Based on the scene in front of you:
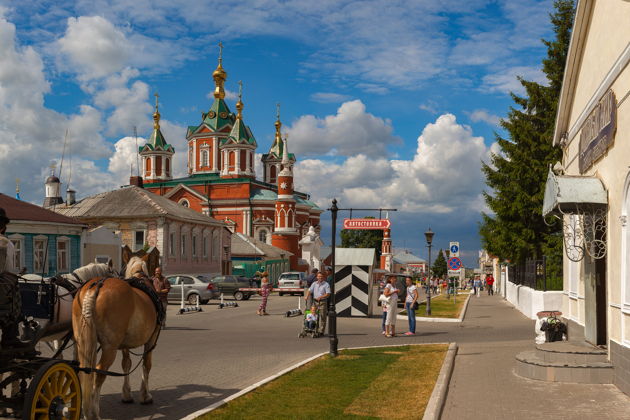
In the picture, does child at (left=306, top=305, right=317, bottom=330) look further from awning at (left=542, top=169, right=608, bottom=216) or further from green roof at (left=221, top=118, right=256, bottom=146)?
green roof at (left=221, top=118, right=256, bottom=146)

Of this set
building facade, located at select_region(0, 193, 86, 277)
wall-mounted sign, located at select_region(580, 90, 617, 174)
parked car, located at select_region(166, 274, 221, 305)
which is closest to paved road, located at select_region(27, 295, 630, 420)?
wall-mounted sign, located at select_region(580, 90, 617, 174)

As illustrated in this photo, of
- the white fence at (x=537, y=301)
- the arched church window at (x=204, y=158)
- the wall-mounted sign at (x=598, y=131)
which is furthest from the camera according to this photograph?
the arched church window at (x=204, y=158)

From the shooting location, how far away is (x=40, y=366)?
23.7ft

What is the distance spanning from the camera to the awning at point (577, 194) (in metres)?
11.2

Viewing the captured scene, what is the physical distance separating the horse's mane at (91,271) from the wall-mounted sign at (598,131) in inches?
319

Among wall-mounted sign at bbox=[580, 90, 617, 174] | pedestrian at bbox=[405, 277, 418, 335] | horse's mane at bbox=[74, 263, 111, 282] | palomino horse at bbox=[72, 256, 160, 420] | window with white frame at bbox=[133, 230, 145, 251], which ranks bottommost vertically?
pedestrian at bbox=[405, 277, 418, 335]

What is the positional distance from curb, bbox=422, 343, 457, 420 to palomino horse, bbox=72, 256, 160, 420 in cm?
391

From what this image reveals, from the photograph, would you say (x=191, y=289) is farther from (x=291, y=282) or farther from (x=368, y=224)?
(x=291, y=282)

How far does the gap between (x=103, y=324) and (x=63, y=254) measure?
29856 mm

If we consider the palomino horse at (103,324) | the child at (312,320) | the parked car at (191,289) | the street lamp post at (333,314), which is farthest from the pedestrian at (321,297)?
the parked car at (191,289)

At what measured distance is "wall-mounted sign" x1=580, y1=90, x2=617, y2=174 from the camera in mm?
10539

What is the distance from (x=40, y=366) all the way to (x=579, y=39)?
38.2ft

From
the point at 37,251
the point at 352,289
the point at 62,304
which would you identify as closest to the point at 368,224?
the point at 352,289

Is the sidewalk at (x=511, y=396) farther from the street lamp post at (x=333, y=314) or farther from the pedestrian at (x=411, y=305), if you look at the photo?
the pedestrian at (x=411, y=305)
